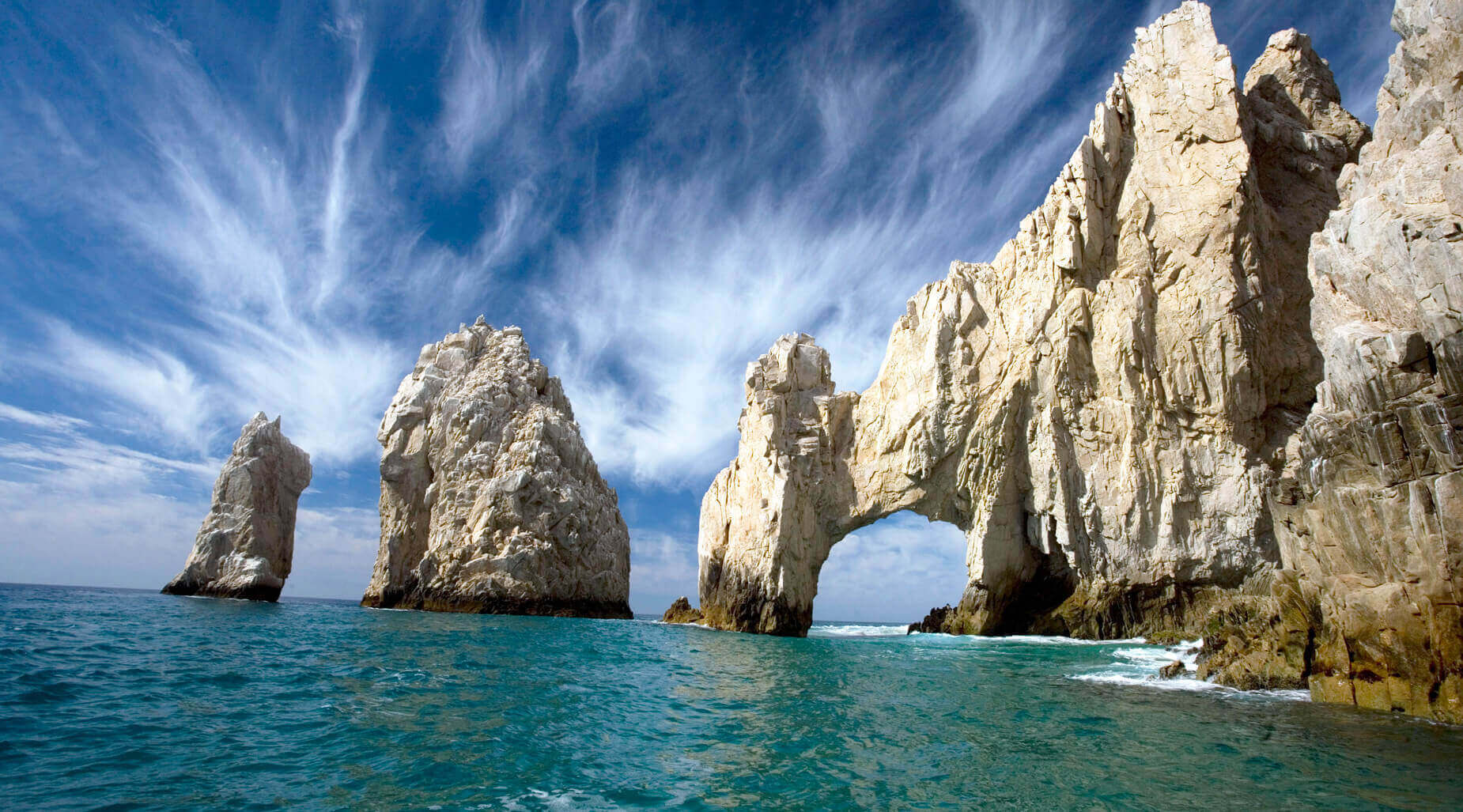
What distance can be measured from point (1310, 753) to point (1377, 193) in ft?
37.1

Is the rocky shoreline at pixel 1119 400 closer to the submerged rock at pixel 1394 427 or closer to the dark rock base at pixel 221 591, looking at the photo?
the submerged rock at pixel 1394 427

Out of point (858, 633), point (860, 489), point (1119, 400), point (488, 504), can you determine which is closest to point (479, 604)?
point (488, 504)

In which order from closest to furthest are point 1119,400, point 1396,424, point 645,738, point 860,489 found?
point 645,738 → point 1396,424 → point 1119,400 → point 860,489

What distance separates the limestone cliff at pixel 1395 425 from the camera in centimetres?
1174

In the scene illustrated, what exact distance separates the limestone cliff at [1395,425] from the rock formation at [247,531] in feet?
181

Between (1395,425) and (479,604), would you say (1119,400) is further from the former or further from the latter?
(479,604)

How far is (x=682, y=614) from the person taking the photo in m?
46.7

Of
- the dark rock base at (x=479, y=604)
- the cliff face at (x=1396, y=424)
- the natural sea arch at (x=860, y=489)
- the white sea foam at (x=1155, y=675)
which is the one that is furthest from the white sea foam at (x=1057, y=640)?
the dark rock base at (x=479, y=604)

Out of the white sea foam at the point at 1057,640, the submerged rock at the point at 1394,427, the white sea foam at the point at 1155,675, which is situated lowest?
the white sea foam at the point at 1155,675

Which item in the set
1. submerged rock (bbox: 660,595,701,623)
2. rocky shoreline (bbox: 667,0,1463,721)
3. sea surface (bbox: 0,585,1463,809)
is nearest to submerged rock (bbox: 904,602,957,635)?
rocky shoreline (bbox: 667,0,1463,721)

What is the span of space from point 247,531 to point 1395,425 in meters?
58.3

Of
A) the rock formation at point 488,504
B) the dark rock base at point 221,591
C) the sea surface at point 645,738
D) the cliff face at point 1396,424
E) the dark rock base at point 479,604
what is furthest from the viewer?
the rock formation at point 488,504

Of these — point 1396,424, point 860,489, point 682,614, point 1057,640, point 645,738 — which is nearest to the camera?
point 645,738

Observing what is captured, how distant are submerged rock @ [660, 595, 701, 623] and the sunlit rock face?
6.55m
